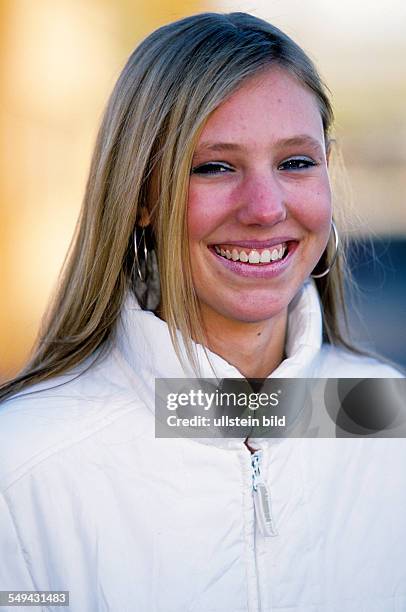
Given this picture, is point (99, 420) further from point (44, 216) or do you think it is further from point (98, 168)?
point (44, 216)

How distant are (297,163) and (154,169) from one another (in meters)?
0.18

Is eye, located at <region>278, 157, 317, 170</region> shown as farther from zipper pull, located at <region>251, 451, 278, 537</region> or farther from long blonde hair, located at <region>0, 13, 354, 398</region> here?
zipper pull, located at <region>251, 451, 278, 537</region>

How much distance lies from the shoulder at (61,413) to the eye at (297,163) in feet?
1.07

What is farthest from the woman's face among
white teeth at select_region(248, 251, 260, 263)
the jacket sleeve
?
the jacket sleeve

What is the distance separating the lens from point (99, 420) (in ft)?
3.49

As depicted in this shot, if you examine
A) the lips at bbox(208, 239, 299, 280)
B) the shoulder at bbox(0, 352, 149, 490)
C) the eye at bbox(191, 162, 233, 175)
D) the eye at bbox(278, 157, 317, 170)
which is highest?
the eye at bbox(278, 157, 317, 170)

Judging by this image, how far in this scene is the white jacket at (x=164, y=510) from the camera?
1011 millimetres

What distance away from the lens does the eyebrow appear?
104cm

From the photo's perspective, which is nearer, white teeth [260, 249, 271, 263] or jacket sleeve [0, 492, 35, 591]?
jacket sleeve [0, 492, 35, 591]

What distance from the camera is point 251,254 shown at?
3.61ft

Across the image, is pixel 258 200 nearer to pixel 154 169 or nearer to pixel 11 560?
pixel 154 169

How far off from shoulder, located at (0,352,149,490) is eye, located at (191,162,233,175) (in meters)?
0.26

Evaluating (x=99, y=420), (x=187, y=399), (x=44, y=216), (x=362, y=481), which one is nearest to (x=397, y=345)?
(x=362, y=481)

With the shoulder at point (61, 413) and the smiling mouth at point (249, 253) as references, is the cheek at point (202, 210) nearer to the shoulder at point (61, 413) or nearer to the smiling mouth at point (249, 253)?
the smiling mouth at point (249, 253)
